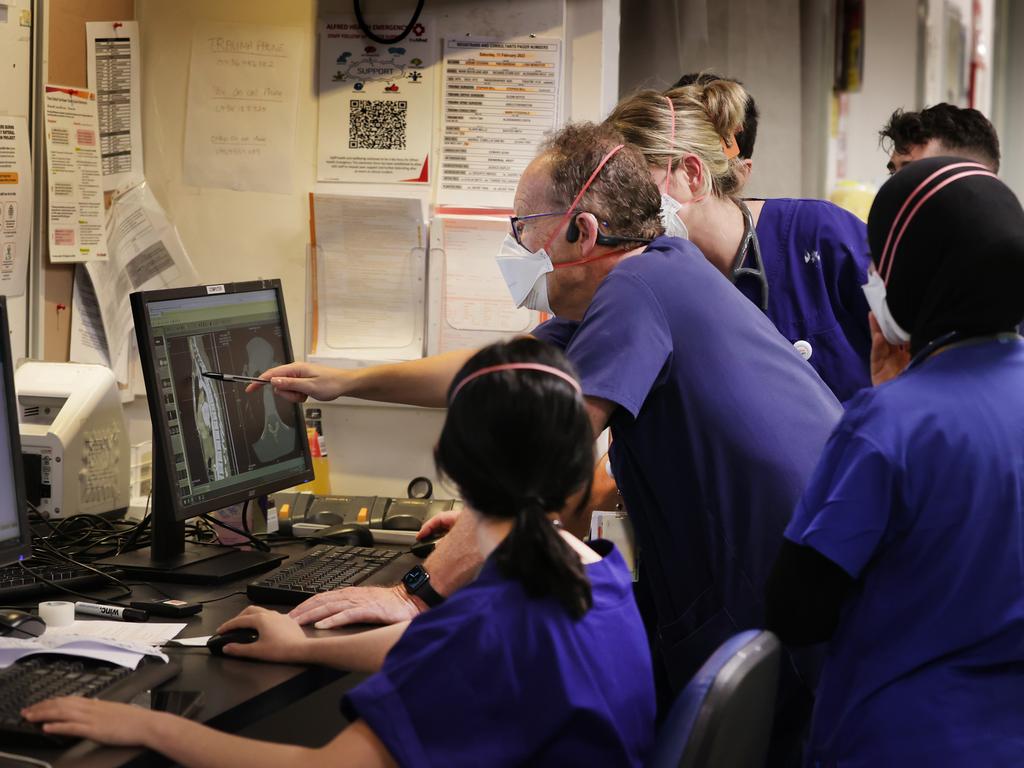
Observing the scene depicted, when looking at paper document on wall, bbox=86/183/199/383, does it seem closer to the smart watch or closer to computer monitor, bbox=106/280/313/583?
computer monitor, bbox=106/280/313/583

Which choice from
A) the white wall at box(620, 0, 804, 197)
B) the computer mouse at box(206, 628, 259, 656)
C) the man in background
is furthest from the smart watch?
the white wall at box(620, 0, 804, 197)

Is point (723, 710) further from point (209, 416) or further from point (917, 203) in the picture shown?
point (209, 416)

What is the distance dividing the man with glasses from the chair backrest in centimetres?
39

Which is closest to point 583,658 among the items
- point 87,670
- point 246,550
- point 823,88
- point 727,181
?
point 87,670

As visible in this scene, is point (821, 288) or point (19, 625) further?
point (821, 288)

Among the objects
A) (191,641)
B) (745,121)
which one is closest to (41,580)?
(191,641)

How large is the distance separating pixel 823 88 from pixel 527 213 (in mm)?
2521

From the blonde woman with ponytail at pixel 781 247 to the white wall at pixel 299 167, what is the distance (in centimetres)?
38

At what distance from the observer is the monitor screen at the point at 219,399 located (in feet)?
6.12

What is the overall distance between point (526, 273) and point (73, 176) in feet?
3.97

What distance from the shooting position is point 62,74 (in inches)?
99.9

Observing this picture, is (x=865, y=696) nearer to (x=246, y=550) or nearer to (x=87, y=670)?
(x=87, y=670)

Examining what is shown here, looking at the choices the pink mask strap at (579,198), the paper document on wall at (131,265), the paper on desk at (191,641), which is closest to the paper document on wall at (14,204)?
the paper document on wall at (131,265)

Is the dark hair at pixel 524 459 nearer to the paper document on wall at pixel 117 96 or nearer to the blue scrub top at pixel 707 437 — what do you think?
the blue scrub top at pixel 707 437
